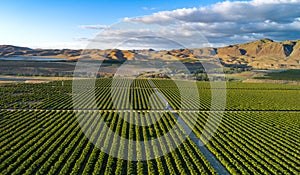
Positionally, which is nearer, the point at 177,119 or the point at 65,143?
the point at 65,143

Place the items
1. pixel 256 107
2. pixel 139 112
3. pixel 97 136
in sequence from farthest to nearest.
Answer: pixel 256 107 < pixel 139 112 < pixel 97 136

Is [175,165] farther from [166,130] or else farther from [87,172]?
[166,130]

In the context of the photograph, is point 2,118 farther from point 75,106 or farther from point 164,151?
point 164,151

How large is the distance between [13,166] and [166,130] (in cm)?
1946

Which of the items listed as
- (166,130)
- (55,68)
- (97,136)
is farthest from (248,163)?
(55,68)

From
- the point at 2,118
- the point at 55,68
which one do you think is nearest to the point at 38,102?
the point at 2,118

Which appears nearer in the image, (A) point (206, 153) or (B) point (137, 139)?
(A) point (206, 153)

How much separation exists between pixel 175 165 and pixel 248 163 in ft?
23.3

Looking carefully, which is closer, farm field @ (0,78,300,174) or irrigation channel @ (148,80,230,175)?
farm field @ (0,78,300,174)

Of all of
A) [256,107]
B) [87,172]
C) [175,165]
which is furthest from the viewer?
[256,107]

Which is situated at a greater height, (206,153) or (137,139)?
(137,139)

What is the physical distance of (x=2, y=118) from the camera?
41.0m

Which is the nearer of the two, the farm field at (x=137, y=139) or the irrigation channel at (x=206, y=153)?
the farm field at (x=137, y=139)

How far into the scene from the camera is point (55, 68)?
15138 cm
